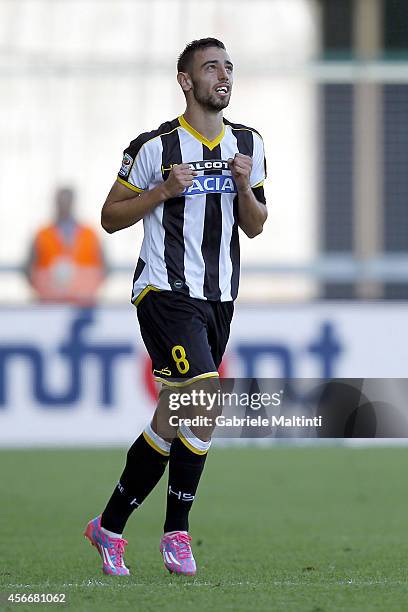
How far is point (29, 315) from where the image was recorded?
34.4 feet

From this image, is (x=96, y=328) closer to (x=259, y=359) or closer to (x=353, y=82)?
(x=259, y=359)

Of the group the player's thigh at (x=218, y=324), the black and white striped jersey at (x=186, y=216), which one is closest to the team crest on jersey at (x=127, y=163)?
the black and white striped jersey at (x=186, y=216)

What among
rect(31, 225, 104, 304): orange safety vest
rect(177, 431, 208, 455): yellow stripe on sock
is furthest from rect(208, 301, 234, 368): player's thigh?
rect(31, 225, 104, 304): orange safety vest

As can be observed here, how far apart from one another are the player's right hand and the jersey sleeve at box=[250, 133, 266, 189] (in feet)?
0.98

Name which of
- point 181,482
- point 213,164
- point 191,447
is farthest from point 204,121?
point 181,482

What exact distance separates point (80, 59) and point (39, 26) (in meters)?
0.67

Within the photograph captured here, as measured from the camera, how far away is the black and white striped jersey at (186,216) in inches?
204

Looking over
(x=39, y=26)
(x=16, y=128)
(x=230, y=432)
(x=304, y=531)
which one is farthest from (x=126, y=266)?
(x=230, y=432)

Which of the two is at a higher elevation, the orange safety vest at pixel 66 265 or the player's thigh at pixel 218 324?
the player's thigh at pixel 218 324

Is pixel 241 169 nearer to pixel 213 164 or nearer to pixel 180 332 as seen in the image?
pixel 213 164

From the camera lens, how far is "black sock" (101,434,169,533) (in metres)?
5.24

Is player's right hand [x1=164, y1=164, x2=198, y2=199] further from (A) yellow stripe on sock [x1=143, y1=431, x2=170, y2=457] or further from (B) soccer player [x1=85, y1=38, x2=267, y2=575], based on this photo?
(A) yellow stripe on sock [x1=143, y1=431, x2=170, y2=457]

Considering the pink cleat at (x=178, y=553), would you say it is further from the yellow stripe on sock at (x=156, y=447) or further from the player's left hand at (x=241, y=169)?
the player's left hand at (x=241, y=169)

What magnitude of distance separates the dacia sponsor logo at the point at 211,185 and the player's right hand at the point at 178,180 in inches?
3.4
